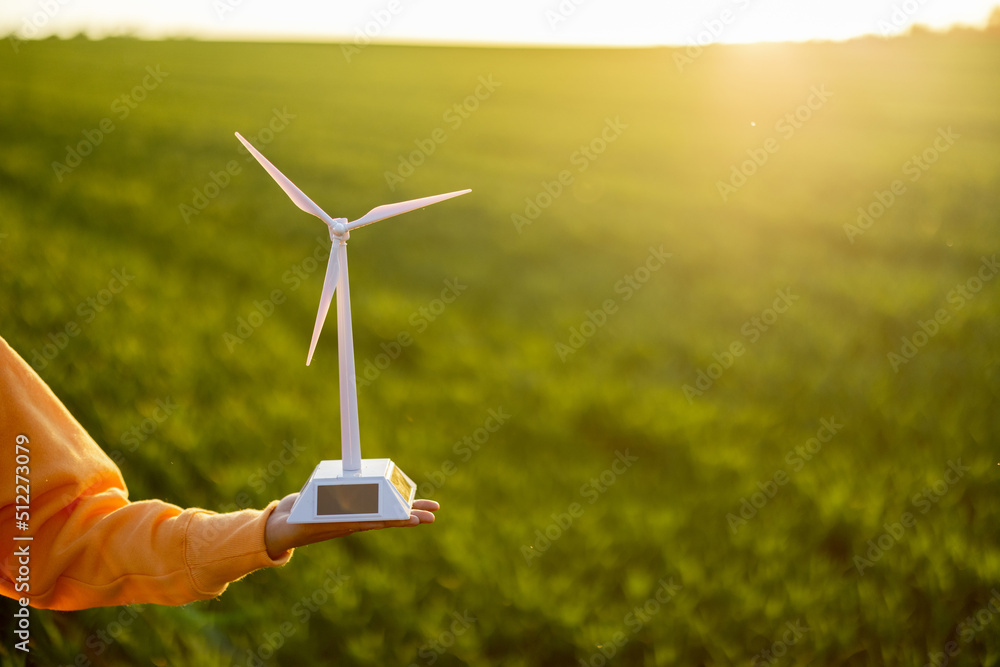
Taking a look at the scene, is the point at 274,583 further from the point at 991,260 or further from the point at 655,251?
the point at 991,260

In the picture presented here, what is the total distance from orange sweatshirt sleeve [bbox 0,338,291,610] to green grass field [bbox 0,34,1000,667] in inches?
94.1

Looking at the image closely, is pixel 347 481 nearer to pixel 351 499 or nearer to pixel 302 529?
pixel 351 499

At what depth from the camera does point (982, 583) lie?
14.5 feet

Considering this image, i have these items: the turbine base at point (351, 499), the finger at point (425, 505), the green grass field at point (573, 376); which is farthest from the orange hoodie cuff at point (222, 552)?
the green grass field at point (573, 376)

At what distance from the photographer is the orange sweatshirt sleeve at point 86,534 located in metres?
1.78

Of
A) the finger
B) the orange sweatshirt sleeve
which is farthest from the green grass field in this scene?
the finger

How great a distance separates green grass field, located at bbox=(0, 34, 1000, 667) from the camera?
4.23 meters

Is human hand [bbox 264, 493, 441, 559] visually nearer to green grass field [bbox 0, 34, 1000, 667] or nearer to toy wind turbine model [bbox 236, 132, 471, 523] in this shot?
toy wind turbine model [bbox 236, 132, 471, 523]

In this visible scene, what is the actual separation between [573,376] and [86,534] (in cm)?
550

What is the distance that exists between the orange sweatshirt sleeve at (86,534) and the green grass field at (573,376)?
239cm

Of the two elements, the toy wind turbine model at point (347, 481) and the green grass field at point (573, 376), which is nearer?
the toy wind turbine model at point (347, 481)

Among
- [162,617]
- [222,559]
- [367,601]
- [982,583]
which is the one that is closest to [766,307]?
[982,583]

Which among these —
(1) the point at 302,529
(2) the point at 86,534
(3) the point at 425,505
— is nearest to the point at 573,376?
(3) the point at 425,505

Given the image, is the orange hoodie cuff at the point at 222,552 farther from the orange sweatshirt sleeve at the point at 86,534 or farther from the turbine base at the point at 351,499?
the turbine base at the point at 351,499
